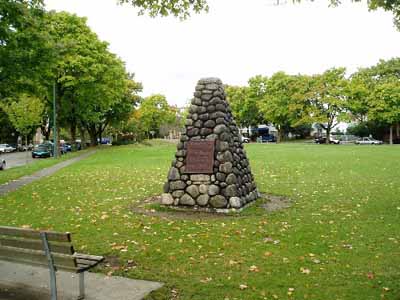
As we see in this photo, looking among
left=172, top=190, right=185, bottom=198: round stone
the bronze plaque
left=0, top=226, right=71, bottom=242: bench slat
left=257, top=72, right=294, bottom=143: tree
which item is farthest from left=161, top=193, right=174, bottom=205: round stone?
left=257, top=72, right=294, bottom=143: tree

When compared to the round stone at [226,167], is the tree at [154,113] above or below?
above

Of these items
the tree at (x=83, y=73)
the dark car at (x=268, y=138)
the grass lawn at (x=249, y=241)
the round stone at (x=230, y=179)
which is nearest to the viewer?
the grass lawn at (x=249, y=241)

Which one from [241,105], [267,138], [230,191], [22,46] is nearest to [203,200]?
[230,191]

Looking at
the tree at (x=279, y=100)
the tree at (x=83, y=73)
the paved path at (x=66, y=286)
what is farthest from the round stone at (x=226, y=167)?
the tree at (x=279, y=100)

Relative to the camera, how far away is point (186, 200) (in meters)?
10.3

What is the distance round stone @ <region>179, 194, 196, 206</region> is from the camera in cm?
1024

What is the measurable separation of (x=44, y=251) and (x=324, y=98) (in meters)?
59.3

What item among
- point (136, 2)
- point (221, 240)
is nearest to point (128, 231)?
point (221, 240)

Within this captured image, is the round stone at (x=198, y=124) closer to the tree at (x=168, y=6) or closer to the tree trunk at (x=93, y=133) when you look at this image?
the tree at (x=168, y=6)

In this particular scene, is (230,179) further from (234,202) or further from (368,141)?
(368,141)

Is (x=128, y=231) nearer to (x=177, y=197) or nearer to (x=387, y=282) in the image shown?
(x=177, y=197)

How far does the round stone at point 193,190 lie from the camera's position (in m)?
10.3

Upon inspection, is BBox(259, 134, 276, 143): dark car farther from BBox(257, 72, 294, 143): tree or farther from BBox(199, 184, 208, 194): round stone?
BBox(199, 184, 208, 194): round stone

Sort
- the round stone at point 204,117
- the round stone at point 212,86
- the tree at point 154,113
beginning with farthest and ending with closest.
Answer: the tree at point 154,113 → the round stone at point 212,86 → the round stone at point 204,117
